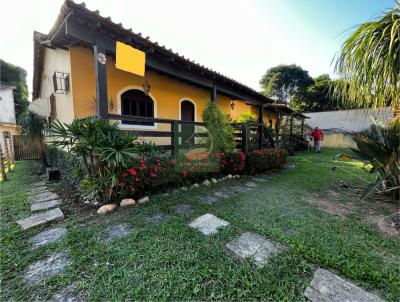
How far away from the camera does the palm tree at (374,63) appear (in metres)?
2.29

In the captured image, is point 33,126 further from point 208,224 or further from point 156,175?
point 208,224

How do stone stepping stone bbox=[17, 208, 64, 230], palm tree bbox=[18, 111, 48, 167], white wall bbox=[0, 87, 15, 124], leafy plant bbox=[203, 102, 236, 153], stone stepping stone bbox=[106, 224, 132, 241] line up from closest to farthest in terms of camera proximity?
stone stepping stone bbox=[106, 224, 132, 241] → stone stepping stone bbox=[17, 208, 64, 230] → leafy plant bbox=[203, 102, 236, 153] → palm tree bbox=[18, 111, 48, 167] → white wall bbox=[0, 87, 15, 124]

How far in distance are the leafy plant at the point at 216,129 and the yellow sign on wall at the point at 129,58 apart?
2172 mm

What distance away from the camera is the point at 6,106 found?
59.6ft

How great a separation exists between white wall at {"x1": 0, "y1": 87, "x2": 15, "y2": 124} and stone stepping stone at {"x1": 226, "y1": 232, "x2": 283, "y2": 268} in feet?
81.4

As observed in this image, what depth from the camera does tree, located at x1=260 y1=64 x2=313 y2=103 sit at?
96.1 feet

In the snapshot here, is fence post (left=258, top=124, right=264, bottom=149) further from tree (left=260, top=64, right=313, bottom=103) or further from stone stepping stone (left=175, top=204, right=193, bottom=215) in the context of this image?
tree (left=260, top=64, right=313, bottom=103)

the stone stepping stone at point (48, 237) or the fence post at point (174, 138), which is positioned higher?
the fence post at point (174, 138)

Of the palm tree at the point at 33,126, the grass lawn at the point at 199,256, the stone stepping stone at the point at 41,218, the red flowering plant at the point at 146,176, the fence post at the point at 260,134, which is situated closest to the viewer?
the grass lawn at the point at 199,256

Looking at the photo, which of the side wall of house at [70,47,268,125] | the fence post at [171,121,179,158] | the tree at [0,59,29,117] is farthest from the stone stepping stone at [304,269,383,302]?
the tree at [0,59,29,117]

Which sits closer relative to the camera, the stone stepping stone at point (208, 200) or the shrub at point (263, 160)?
the stone stepping stone at point (208, 200)

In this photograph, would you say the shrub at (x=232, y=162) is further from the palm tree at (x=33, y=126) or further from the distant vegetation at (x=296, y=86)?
the distant vegetation at (x=296, y=86)

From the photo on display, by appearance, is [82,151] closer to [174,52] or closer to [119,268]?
[119,268]

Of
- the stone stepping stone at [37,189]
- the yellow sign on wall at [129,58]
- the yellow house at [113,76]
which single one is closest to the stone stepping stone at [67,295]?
the yellow house at [113,76]
